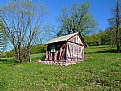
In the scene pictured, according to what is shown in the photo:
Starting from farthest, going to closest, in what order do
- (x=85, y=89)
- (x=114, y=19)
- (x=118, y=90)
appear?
(x=114, y=19) < (x=85, y=89) < (x=118, y=90)

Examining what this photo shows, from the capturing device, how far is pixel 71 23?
241 feet

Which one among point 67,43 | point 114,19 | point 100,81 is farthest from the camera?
point 114,19

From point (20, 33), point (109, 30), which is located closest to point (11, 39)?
point (20, 33)

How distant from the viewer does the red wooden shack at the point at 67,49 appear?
40375 mm

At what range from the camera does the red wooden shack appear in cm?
A: 4038

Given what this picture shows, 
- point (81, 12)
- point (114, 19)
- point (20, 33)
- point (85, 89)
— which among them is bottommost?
point (85, 89)

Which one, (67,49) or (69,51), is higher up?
(67,49)

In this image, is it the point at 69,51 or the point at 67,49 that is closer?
the point at 67,49

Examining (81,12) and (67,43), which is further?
(81,12)

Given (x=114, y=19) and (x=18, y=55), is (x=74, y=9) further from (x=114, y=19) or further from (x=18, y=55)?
(x=18, y=55)

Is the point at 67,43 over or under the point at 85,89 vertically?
over

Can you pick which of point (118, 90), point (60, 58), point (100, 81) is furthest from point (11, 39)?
point (118, 90)

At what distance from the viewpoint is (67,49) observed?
40281 millimetres

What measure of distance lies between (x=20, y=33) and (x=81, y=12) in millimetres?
32016
